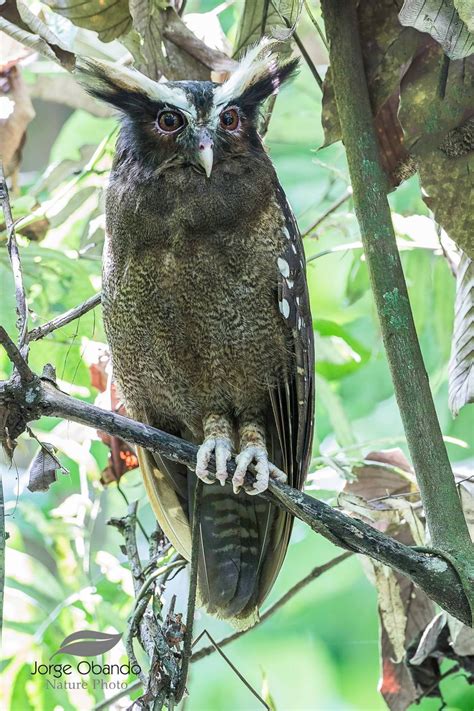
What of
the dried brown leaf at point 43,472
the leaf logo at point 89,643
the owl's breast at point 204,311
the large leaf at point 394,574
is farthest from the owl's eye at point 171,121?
the leaf logo at point 89,643

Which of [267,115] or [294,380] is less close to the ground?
[267,115]

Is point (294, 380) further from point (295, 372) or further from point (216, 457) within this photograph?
point (216, 457)

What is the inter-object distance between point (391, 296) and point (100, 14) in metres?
1.04

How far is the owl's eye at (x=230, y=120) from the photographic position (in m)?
2.10

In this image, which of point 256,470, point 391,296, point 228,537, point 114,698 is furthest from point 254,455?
point 114,698

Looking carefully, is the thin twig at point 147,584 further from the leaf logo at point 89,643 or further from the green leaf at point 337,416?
the green leaf at point 337,416

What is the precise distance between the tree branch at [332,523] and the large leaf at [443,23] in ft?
2.80

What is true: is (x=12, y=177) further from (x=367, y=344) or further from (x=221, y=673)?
(x=221, y=673)

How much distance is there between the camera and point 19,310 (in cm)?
170

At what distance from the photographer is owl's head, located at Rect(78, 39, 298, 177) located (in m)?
2.07

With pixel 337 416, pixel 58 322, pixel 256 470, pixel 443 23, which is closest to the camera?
pixel 443 23

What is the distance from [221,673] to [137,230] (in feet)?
7.88

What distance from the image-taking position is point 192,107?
2.07 metres

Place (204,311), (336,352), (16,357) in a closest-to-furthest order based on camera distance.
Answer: (16,357), (204,311), (336,352)
